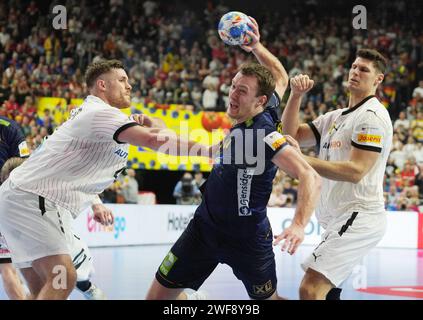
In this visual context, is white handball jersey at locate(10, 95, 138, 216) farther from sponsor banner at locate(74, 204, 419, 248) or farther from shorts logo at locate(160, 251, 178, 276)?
sponsor banner at locate(74, 204, 419, 248)

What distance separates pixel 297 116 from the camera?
6.31 meters

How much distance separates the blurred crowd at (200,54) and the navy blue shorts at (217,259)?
41.9 ft

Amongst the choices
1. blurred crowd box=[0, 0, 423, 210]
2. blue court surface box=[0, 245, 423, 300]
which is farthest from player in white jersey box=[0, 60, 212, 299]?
blurred crowd box=[0, 0, 423, 210]

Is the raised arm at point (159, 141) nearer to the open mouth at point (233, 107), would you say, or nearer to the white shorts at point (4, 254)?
the open mouth at point (233, 107)

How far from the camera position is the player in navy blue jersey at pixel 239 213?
5078 millimetres

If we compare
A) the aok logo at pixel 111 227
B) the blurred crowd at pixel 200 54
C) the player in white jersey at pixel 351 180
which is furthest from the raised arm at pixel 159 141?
the blurred crowd at pixel 200 54

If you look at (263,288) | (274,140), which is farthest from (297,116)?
(263,288)

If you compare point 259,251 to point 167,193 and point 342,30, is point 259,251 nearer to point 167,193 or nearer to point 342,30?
point 167,193

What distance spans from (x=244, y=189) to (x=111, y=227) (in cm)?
1100
